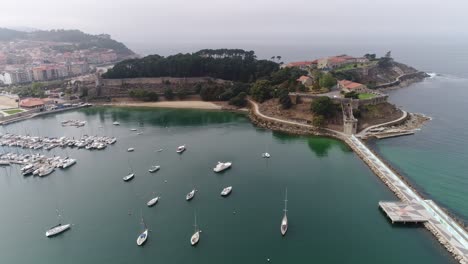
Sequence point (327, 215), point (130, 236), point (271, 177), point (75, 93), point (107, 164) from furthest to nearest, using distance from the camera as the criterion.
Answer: point (75, 93) < point (107, 164) < point (271, 177) < point (327, 215) < point (130, 236)

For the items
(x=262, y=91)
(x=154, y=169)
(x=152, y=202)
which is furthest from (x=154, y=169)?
(x=262, y=91)

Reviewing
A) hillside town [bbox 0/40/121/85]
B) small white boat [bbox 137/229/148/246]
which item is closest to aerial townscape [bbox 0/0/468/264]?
small white boat [bbox 137/229/148/246]

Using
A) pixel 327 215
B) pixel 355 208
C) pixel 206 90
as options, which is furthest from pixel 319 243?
pixel 206 90

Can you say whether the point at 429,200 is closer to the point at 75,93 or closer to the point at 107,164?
the point at 107,164

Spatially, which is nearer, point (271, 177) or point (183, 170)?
point (271, 177)

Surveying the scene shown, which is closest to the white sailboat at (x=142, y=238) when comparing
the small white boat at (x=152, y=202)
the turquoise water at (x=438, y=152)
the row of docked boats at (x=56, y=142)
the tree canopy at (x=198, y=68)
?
the small white boat at (x=152, y=202)

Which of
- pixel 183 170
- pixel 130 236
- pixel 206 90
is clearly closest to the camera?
pixel 130 236

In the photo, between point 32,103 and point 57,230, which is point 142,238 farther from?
point 32,103
